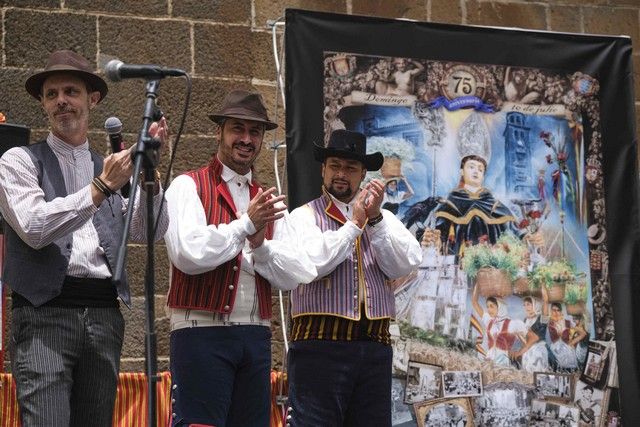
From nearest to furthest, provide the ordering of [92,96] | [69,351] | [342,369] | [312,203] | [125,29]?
[69,351], [92,96], [342,369], [312,203], [125,29]

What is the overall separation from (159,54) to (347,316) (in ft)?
6.71

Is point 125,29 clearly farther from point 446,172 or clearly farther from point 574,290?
point 574,290

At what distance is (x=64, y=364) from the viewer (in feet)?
13.6

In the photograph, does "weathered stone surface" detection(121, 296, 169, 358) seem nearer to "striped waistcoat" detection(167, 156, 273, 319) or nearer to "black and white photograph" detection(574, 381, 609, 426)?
"striped waistcoat" detection(167, 156, 273, 319)

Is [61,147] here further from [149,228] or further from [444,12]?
[444,12]

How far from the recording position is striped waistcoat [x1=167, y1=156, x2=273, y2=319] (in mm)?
4762

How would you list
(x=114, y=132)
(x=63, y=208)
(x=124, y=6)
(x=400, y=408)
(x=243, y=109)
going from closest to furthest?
(x=114, y=132) < (x=63, y=208) < (x=243, y=109) < (x=400, y=408) < (x=124, y=6)

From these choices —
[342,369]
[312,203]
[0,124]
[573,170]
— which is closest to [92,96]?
[0,124]

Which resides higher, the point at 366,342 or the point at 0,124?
the point at 0,124

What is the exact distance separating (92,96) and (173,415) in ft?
4.30

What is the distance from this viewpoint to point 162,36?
6.29 meters

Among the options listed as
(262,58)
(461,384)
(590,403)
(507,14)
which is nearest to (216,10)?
(262,58)

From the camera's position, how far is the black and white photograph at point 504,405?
19.8 feet

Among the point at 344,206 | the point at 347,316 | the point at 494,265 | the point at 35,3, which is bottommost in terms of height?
the point at 347,316
